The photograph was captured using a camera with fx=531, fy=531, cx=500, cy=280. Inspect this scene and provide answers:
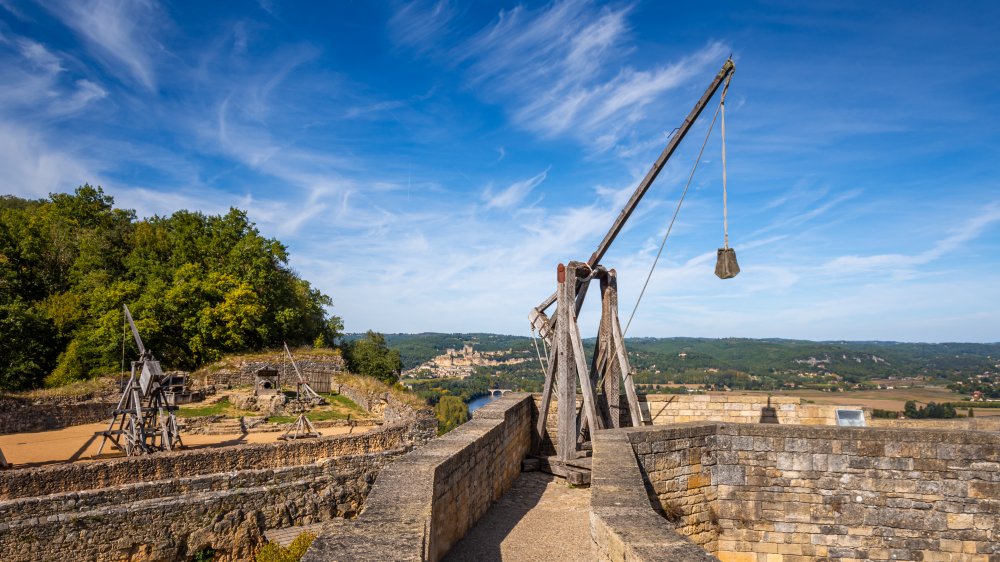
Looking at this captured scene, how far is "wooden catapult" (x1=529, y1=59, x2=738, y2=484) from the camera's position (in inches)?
316

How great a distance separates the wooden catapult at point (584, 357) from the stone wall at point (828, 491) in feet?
5.60

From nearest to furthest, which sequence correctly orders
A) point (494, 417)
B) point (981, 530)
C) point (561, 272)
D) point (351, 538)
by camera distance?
1. point (351, 538)
2. point (981, 530)
3. point (494, 417)
4. point (561, 272)

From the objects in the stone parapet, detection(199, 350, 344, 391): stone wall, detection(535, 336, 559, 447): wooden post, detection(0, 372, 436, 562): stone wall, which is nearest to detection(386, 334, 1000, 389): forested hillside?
detection(199, 350, 344, 391): stone wall

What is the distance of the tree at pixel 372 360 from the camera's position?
112 ft

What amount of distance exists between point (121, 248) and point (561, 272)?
32.0m

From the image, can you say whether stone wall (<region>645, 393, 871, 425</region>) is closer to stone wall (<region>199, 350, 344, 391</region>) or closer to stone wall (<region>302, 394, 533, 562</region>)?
stone wall (<region>302, 394, 533, 562</region>)

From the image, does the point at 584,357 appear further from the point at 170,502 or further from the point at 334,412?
the point at 334,412

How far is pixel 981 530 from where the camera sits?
19.0 ft

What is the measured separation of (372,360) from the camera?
34688 mm

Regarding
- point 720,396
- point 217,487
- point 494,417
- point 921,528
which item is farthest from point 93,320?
point 921,528

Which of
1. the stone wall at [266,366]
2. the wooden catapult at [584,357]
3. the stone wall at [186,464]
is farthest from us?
the stone wall at [266,366]

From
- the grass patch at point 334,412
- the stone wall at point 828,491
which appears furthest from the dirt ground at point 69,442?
the stone wall at point 828,491

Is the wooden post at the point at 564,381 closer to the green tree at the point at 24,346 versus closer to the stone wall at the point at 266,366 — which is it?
the stone wall at the point at 266,366

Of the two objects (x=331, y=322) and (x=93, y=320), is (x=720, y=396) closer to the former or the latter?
(x=93, y=320)
